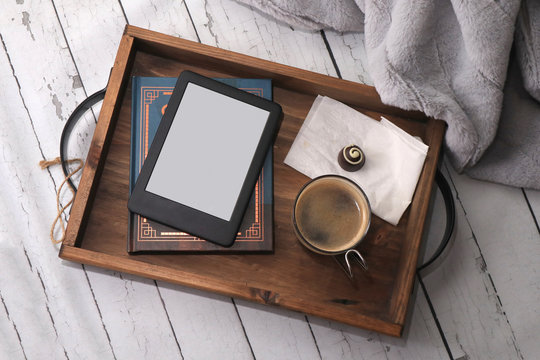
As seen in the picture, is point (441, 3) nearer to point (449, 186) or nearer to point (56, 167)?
point (449, 186)

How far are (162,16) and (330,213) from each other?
402 millimetres

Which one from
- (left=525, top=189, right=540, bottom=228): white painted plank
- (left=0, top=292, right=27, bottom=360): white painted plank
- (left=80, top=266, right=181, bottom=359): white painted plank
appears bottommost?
(left=0, top=292, right=27, bottom=360): white painted plank

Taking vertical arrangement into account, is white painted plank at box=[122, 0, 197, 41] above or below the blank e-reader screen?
above

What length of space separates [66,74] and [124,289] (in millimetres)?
324

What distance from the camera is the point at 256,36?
0.69 meters

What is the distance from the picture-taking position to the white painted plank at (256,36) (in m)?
0.69

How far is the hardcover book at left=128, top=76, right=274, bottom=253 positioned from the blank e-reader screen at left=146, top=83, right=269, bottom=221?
27 mm

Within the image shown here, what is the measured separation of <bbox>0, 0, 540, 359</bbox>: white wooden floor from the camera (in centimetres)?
62

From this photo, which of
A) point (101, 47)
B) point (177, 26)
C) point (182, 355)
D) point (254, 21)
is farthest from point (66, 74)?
point (182, 355)

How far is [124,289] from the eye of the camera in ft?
2.04

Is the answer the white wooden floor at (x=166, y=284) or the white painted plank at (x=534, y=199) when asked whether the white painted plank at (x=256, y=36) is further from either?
the white painted plank at (x=534, y=199)

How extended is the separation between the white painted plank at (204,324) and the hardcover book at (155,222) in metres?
0.11

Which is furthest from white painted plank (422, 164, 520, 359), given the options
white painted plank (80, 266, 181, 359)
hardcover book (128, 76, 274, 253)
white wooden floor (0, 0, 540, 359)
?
white painted plank (80, 266, 181, 359)

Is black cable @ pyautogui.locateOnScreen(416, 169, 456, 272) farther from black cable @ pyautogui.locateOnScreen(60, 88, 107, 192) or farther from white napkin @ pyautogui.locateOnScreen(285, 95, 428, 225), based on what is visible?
black cable @ pyautogui.locateOnScreen(60, 88, 107, 192)
